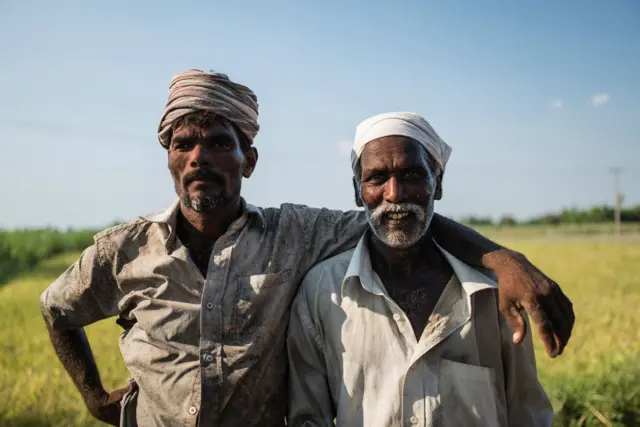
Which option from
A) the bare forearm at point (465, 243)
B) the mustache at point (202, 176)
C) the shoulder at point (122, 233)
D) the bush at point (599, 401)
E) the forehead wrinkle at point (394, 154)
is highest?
the forehead wrinkle at point (394, 154)

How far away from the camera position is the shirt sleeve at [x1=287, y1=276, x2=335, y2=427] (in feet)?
9.75

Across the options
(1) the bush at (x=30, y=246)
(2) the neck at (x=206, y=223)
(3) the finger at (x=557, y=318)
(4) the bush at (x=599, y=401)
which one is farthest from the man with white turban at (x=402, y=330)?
(1) the bush at (x=30, y=246)

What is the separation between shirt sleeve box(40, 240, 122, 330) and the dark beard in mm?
561

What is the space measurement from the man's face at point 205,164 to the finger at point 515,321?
150 centimetres

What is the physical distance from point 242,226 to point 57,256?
1191 inches

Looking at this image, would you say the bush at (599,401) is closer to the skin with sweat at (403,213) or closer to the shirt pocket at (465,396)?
the shirt pocket at (465,396)

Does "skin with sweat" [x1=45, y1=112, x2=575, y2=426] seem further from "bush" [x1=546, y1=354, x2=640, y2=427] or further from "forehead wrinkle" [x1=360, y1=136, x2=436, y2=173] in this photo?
"bush" [x1=546, y1=354, x2=640, y2=427]

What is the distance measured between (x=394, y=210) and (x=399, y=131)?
41cm

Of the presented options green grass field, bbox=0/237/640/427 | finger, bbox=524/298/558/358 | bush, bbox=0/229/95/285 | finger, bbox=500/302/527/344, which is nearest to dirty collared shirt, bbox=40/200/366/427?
finger, bbox=500/302/527/344

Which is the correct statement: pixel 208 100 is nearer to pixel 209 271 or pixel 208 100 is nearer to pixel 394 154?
pixel 209 271

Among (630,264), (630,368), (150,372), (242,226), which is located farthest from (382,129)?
(630,264)

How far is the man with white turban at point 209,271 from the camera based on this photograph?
302 centimetres

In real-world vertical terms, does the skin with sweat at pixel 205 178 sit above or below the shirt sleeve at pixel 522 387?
above

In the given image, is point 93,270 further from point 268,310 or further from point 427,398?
point 427,398
